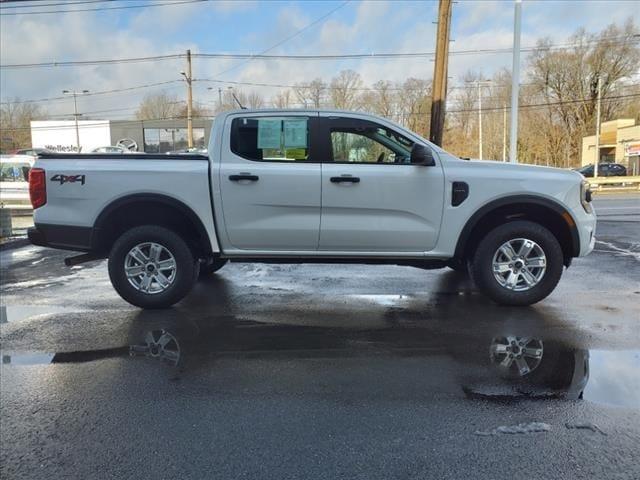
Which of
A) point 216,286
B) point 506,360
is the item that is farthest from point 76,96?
point 506,360

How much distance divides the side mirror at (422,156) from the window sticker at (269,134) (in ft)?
4.56

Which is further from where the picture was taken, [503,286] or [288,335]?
[503,286]

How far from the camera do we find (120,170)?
5500 mm

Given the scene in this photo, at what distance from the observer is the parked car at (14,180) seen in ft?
60.7

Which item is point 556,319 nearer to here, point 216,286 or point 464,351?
point 464,351

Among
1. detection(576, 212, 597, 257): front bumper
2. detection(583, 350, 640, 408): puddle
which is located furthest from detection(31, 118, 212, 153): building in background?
detection(583, 350, 640, 408): puddle

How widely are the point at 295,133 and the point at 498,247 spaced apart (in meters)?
2.39

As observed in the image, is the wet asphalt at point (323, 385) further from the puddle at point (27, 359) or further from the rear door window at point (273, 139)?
the rear door window at point (273, 139)

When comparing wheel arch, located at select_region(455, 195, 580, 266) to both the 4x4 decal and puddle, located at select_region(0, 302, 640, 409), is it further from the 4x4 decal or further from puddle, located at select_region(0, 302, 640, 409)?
the 4x4 decal

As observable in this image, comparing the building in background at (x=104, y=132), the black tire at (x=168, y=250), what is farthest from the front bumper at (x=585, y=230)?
the building in background at (x=104, y=132)

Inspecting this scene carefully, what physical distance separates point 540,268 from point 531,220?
0.51 metres

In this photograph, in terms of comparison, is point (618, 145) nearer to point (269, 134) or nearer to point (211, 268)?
point (211, 268)

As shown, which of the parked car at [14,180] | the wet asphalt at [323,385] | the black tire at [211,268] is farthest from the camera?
the parked car at [14,180]

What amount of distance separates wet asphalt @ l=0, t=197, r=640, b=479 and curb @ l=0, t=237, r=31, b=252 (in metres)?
5.11
